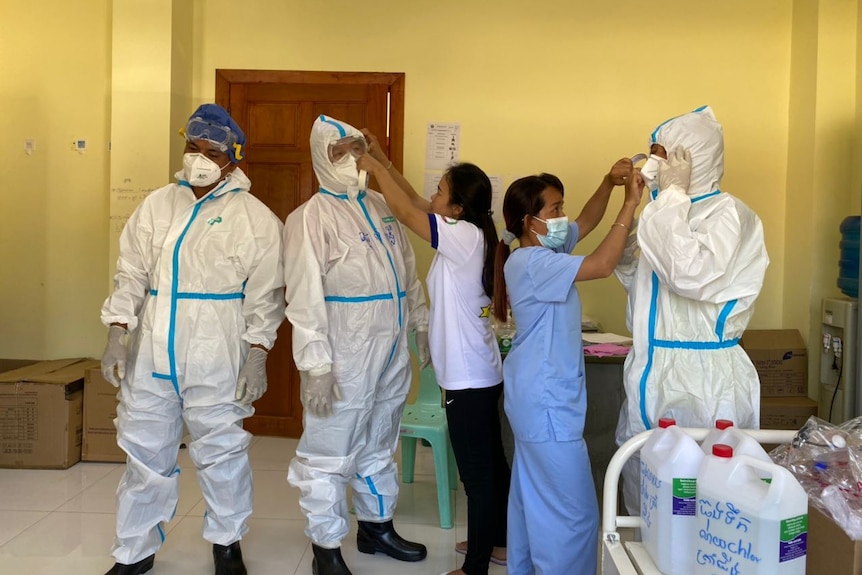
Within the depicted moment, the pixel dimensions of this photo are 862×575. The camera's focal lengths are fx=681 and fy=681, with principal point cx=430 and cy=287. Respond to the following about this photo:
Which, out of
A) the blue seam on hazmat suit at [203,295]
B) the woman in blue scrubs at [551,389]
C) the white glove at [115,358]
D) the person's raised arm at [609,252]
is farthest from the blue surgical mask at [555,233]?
the white glove at [115,358]

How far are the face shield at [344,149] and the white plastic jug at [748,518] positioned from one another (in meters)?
1.54

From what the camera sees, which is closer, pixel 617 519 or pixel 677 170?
pixel 617 519

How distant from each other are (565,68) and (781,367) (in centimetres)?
188

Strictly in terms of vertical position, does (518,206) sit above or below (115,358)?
above

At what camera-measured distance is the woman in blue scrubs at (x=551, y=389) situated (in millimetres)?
1838

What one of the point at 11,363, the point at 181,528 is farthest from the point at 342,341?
the point at 11,363

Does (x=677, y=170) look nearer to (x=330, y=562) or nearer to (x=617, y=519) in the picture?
(x=617, y=519)

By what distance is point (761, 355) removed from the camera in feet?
10.7

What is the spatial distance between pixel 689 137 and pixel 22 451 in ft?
10.6

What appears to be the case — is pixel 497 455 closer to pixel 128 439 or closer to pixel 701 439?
pixel 701 439

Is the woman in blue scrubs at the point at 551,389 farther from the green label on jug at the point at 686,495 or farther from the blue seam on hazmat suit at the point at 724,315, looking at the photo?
the green label on jug at the point at 686,495

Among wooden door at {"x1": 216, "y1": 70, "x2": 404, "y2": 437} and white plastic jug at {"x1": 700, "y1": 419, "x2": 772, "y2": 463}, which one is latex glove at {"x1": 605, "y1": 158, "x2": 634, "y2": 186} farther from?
wooden door at {"x1": 216, "y1": 70, "x2": 404, "y2": 437}

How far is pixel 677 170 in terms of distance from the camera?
182 cm

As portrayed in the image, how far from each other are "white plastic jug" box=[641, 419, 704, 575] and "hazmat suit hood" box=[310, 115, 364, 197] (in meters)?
1.38
